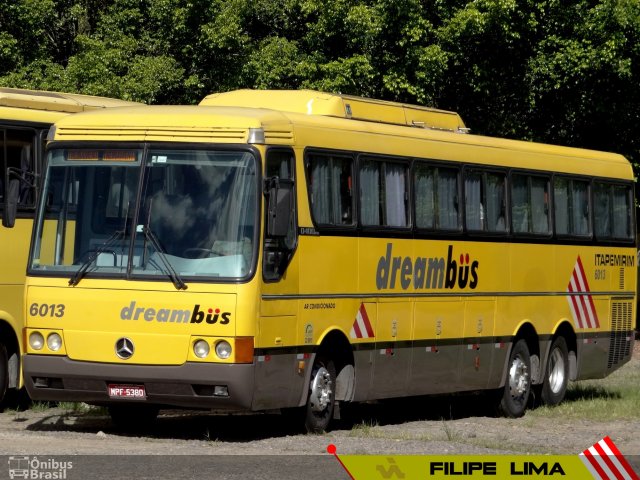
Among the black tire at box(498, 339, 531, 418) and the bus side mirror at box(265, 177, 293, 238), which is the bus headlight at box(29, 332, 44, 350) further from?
the black tire at box(498, 339, 531, 418)

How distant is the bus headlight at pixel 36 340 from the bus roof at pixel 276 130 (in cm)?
191

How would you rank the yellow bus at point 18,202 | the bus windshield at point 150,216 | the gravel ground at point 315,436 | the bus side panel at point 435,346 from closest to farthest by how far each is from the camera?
the gravel ground at point 315,436 < the bus windshield at point 150,216 < the yellow bus at point 18,202 < the bus side panel at point 435,346

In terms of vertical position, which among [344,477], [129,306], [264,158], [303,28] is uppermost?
[303,28]

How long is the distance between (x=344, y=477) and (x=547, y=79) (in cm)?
2057

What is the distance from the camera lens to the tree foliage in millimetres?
30328

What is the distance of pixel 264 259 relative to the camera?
48.2ft

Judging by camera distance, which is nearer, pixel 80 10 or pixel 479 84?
pixel 479 84

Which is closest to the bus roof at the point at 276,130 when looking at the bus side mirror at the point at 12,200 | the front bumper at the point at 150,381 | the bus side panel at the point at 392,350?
the bus side mirror at the point at 12,200

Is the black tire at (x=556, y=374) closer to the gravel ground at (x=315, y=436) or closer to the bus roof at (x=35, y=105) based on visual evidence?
the gravel ground at (x=315, y=436)

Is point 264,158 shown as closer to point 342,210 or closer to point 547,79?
point 342,210

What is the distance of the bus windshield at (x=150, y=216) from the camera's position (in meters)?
14.6

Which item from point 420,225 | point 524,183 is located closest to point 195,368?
point 420,225

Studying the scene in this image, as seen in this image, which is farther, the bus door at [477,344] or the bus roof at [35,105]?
the bus door at [477,344]

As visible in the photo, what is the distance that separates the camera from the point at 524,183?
20.3 m
